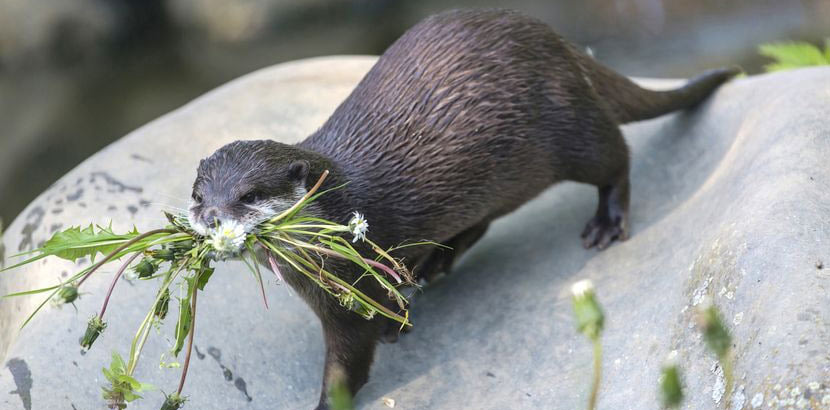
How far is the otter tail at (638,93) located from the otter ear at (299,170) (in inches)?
48.3

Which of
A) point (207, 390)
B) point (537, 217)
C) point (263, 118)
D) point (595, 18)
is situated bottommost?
point (595, 18)

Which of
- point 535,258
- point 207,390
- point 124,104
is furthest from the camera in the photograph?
point 124,104

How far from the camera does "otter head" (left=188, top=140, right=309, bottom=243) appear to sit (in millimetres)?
2414

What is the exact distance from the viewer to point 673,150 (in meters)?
3.75

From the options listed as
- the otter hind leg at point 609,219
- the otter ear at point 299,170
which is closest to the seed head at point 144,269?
the otter ear at point 299,170

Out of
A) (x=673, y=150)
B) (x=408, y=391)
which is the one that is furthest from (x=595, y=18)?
(x=408, y=391)

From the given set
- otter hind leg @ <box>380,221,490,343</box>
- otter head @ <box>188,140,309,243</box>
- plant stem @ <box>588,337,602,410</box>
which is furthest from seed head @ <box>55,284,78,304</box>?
otter hind leg @ <box>380,221,490,343</box>

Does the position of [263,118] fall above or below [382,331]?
above

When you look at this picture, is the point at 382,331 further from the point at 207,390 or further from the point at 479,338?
the point at 207,390

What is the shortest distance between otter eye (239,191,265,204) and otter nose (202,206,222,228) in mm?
99

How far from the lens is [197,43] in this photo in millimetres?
8016

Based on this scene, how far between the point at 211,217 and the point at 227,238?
0.13 metres

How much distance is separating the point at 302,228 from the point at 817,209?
1.32 meters

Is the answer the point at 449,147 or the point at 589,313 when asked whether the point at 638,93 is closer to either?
the point at 449,147
